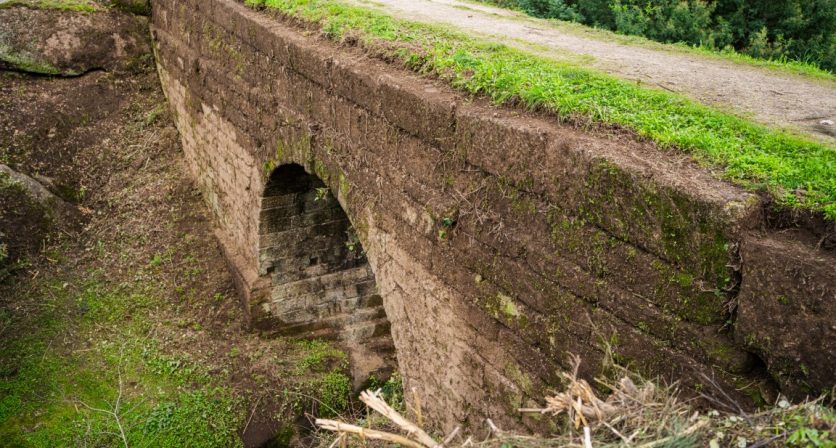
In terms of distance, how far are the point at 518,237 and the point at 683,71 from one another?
2360mm

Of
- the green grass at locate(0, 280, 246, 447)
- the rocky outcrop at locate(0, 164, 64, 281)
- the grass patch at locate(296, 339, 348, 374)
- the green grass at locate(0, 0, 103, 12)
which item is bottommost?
the grass patch at locate(296, 339, 348, 374)

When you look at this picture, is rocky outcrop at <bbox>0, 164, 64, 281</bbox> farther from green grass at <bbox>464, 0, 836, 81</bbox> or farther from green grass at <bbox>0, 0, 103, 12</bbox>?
green grass at <bbox>464, 0, 836, 81</bbox>

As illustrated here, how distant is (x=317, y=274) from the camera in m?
8.46

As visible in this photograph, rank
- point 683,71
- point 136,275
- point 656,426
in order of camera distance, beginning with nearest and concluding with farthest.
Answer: point 656,426
point 683,71
point 136,275

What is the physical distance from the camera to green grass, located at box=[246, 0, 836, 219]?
2.82 m

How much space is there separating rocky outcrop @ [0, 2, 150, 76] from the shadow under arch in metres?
5.44

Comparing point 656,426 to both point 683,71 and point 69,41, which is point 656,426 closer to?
point 683,71

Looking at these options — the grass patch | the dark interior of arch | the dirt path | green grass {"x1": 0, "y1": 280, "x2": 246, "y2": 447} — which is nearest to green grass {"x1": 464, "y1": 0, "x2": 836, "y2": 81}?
the dirt path

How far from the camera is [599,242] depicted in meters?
3.15

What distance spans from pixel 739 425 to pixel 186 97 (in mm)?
9077

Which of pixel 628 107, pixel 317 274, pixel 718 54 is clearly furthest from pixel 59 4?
pixel 628 107

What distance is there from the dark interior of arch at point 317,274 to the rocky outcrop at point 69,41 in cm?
545

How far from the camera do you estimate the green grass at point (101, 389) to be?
6902mm

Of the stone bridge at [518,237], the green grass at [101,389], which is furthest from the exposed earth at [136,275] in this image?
the stone bridge at [518,237]
